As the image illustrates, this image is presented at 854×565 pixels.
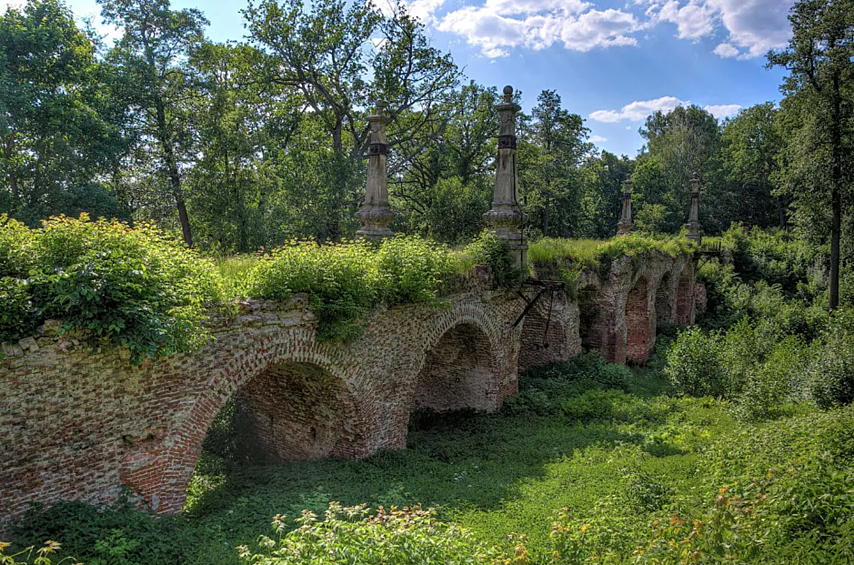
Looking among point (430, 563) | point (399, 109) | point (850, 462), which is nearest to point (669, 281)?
point (399, 109)

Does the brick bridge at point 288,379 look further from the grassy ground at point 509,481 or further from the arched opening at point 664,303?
the arched opening at point 664,303

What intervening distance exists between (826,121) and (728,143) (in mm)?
30859

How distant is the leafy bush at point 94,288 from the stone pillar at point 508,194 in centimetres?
707

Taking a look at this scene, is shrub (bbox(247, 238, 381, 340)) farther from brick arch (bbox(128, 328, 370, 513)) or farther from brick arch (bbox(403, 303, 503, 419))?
brick arch (bbox(403, 303, 503, 419))

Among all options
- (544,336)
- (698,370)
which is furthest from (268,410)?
(698,370)

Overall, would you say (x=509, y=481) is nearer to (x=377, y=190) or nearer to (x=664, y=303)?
(x=377, y=190)

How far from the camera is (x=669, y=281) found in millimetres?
20750

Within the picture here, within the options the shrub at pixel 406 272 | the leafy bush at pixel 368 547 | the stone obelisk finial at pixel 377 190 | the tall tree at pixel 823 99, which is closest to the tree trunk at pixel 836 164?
the tall tree at pixel 823 99

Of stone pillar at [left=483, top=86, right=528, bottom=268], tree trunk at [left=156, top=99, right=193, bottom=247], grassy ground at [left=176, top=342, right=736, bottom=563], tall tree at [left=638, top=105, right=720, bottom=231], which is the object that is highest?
tall tree at [left=638, top=105, right=720, bottom=231]

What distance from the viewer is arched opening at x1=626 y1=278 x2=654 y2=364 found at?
17781 millimetres

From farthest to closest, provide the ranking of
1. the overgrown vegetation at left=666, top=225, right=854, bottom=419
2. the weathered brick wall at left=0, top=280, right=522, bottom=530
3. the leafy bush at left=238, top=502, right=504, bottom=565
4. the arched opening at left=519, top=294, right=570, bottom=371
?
the arched opening at left=519, top=294, right=570, bottom=371 < the overgrown vegetation at left=666, top=225, right=854, bottom=419 < the weathered brick wall at left=0, top=280, right=522, bottom=530 < the leafy bush at left=238, top=502, right=504, bottom=565

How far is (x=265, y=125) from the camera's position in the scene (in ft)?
66.9

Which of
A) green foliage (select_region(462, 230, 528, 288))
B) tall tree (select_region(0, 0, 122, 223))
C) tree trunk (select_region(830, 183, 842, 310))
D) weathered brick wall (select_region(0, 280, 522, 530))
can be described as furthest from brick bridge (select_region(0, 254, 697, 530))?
tree trunk (select_region(830, 183, 842, 310))

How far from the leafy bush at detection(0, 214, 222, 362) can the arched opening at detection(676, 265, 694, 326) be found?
22370mm
